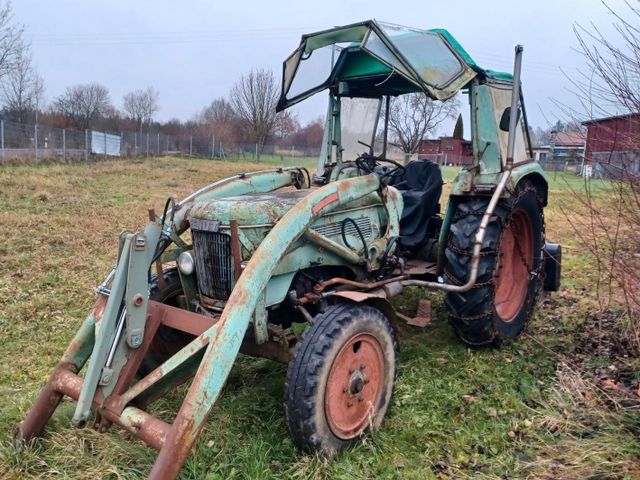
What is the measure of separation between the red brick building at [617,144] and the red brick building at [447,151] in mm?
885

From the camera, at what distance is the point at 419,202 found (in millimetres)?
4367

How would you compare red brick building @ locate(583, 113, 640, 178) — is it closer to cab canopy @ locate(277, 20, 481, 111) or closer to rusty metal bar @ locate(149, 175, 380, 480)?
cab canopy @ locate(277, 20, 481, 111)

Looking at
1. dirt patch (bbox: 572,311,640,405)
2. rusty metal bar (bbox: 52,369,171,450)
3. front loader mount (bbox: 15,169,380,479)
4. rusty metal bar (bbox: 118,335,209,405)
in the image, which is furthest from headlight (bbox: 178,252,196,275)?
dirt patch (bbox: 572,311,640,405)

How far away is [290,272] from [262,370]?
1.04 metres

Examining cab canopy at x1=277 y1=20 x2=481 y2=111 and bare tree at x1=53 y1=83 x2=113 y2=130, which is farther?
bare tree at x1=53 y1=83 x2=113 y2=130

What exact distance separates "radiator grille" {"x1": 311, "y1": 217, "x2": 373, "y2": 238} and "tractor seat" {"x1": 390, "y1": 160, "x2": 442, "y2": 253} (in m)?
0.81

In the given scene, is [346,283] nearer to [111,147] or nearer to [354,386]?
[354,386]

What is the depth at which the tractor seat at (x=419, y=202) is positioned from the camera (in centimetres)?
440

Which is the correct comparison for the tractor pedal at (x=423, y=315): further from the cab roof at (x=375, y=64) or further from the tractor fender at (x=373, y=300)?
the cab roof at (x=375, y=64)

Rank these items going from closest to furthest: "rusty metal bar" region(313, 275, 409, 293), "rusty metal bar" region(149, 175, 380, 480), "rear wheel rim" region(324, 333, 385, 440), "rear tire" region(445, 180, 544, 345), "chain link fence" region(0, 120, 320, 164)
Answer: "rusty metal bar" region(149, 175, 380, 480) < "rear wheel rim" region(324, 333, 385, 440) < "rusty metal bar" region(313, 275, 409, 293) < "rear tire" region(445, 180, 544, 345) < "chain link fence" region(0, 120, 320, 164)

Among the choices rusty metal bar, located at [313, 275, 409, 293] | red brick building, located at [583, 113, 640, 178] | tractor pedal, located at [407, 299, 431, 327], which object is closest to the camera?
rusty metal bar, located at [313, 275, 409, 293]

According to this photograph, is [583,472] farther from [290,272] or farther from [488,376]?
[290,272]

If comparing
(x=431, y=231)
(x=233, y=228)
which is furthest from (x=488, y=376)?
(x=233, y=228)

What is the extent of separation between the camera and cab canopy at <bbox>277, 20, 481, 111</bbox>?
11.0 feet
